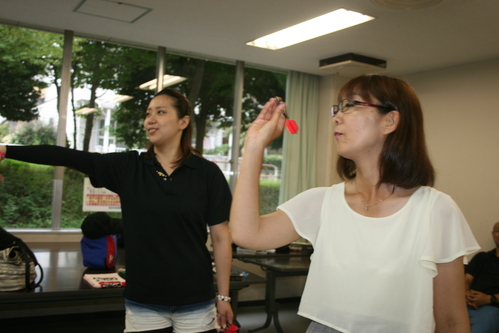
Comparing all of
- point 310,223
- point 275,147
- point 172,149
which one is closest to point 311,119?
point 275,147

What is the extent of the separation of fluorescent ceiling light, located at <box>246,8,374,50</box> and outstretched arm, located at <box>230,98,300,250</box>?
10.2 feet

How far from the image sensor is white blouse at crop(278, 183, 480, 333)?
3.99 ft

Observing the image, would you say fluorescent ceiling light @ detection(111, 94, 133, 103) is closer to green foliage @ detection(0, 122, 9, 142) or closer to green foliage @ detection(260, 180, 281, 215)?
green foliage @ detection(0, 122, 9, 142)

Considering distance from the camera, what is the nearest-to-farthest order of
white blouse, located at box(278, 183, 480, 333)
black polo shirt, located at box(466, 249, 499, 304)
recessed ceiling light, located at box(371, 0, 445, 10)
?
1. white blouse, located at box(278, 183, 480, 333)
2. recessed ceiling light, located at box(371, 0, 445, 10)
3. black polo shirt, located at box(466, 249, 499, 304)

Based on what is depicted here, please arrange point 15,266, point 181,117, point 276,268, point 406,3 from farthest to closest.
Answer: point 276,268
point 406,3
point 15,266
point 181,117

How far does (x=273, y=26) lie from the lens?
465cm

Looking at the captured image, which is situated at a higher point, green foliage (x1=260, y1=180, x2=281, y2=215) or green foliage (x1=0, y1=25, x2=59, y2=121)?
green foliage (x1=0, y1=25, x2=59, y2=121)

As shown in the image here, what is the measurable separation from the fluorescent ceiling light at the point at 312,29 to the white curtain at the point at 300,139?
4.80ft

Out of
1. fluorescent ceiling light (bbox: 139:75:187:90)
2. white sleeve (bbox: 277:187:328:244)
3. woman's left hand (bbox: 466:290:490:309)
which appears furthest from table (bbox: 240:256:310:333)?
white sleeve (bbox: 277:187:328:244)

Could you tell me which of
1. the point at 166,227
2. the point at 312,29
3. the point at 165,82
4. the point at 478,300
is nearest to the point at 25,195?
the point at 165,82

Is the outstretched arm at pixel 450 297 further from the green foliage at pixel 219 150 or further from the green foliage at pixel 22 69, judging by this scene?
the green foliage at pixel 219 150

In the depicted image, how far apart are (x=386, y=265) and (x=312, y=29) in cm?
385

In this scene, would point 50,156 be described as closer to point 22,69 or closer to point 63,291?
point 63,291

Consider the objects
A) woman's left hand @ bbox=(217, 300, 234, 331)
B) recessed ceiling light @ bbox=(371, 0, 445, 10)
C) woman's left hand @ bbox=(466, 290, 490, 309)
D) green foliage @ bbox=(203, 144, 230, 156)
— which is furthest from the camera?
green foliage @ bbox=(203, 144, 230, 156)
